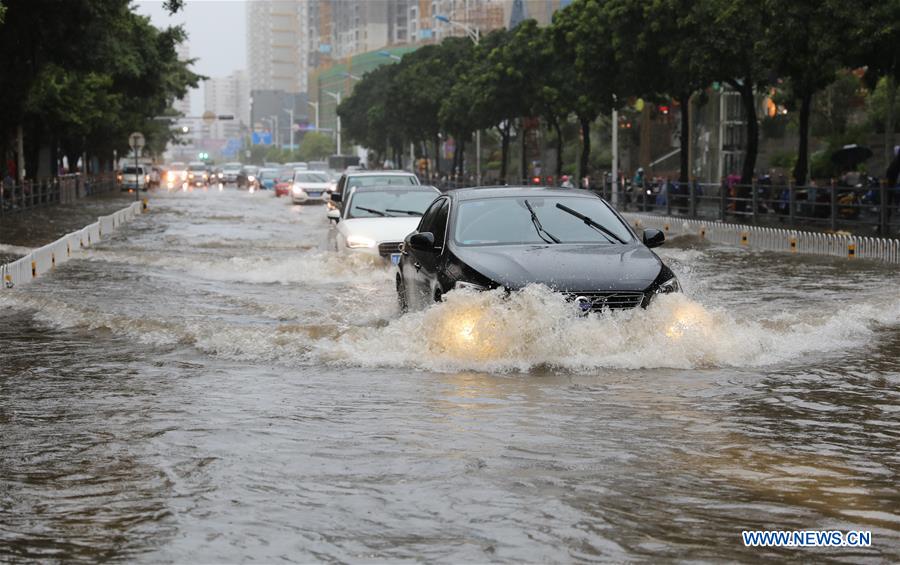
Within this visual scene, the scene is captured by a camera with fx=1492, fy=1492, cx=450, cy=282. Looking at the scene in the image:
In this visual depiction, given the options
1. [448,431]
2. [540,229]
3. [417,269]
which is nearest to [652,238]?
[540,229]

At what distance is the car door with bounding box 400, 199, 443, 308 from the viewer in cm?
1308

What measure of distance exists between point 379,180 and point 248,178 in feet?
218

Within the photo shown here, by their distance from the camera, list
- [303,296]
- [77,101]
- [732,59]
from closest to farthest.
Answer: [303,296], [732,59], [77,101]

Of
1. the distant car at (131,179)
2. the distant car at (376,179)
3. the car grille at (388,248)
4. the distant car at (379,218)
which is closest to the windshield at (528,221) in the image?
the distant car at (379,218)

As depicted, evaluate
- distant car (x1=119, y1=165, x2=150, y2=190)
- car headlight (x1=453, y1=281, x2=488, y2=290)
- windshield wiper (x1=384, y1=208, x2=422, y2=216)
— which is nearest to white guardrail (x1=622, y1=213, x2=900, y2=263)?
windshield wiper (x1=384, y1=208, x2=422, y2=216)

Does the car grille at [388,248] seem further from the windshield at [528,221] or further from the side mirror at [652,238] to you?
the side mirror at [652,238]

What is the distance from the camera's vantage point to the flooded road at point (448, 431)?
6.32 meters

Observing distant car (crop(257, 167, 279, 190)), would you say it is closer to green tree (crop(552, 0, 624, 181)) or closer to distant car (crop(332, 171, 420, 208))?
green tree (crop(552, 0, 624, 181))

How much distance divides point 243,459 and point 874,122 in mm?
54762

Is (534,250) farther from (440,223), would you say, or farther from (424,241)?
(440,223)

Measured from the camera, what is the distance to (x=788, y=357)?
12.1m

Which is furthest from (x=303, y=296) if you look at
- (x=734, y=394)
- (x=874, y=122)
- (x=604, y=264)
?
(x=874, y=122)

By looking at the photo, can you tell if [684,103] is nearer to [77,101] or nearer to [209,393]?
[77,101]

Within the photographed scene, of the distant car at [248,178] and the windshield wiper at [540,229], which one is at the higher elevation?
the windshield wiper at [540,229]
